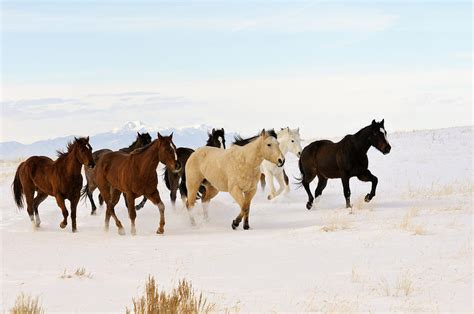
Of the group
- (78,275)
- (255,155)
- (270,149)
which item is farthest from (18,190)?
(78,275)

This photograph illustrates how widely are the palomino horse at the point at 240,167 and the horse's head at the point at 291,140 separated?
14.9ft

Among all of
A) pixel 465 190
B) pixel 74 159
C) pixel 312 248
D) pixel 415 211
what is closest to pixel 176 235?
pixel 74 159

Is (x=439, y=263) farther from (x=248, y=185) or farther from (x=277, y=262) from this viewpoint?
(x=248, y=185)

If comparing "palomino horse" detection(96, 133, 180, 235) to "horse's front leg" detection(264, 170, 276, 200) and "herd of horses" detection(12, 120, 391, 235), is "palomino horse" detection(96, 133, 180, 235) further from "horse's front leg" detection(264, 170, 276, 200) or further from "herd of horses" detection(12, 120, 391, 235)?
"horse's front leg" detection(264, 170, 276, 200)

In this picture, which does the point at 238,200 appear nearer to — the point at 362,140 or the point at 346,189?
the point at 346,189

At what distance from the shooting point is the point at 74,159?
Result: 45.9 feet

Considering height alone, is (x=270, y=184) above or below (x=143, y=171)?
below

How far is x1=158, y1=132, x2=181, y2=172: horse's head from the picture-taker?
1298 cm

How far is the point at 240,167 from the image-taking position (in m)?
13.7

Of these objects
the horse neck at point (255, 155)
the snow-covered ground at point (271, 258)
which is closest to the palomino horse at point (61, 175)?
the snow-covered ground at point (271, 258)

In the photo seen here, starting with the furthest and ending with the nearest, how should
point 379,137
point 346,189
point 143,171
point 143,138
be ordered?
point 143,138 < point 346,189 < point 379,137 < point 143,171

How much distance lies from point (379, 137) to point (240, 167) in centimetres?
384

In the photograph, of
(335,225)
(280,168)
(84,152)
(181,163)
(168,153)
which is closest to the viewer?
(335,225)

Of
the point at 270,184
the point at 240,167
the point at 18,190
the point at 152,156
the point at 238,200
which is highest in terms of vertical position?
the point at 152,156
